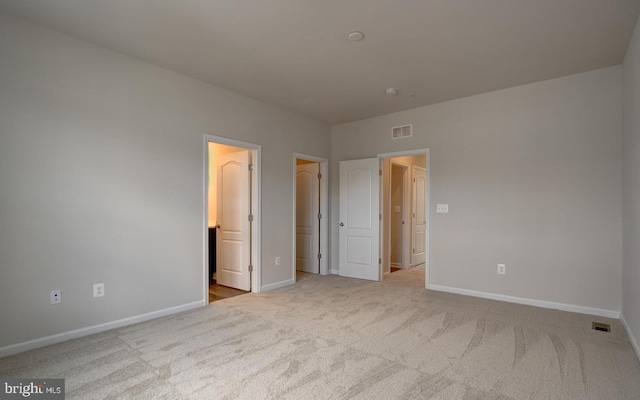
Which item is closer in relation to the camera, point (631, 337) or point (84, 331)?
point (631, 337)

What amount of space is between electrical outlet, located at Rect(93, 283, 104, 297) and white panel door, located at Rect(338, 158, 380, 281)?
365cm

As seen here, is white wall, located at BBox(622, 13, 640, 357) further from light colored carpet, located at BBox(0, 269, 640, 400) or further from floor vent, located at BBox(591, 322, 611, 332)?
light colored carpet, located at BBox(0, 269, 640, 400)

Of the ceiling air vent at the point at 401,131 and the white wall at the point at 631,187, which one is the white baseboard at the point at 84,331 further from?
the white wall at the point at 631,187

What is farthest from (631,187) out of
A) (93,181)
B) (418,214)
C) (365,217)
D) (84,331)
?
(84,331)

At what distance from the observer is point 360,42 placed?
3.05 meters

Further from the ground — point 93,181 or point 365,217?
point 93,181

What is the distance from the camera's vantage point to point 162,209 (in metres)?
3.58

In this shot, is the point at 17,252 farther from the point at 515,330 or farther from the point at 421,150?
the point at 421,150

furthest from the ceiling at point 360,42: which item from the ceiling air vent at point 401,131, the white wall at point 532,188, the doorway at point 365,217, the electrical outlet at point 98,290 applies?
the electrical outlet at point 98,290

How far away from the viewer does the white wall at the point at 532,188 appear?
362 centimetres

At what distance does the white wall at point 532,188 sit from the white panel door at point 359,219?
3.07 ft

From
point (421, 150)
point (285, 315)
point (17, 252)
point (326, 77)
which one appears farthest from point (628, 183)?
point (17, 252)

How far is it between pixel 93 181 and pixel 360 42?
2.82 meters

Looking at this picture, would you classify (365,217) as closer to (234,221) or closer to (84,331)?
(234,221)
